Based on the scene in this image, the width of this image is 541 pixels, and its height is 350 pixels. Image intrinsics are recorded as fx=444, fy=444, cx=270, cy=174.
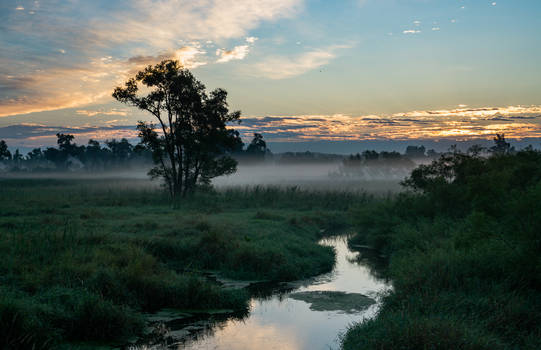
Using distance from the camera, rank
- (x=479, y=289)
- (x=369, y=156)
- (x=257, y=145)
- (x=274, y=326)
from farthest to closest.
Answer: (x=369, y=156) < (x=257, y=145) < (x=274, y=326) < (x=479, y=289)

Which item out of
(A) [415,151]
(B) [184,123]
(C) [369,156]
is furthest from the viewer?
(A) [415,151]

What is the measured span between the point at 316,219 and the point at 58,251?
2091 cm

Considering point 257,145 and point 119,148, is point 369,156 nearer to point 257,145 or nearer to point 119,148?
point 257,145

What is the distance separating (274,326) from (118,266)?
5.28 meters

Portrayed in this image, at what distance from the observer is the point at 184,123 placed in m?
37.5

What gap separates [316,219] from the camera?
3275cm

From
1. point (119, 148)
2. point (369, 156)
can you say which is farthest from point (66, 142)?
point (369, 156)

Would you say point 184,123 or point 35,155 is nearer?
point 184,123

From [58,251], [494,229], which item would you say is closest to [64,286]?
[58,251]

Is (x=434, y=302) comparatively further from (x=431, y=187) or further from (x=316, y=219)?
(x=316, y=219)

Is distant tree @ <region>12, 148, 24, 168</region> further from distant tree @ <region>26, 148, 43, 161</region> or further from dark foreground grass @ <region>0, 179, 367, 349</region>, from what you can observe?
dark foreground grass @ <region>0, 179, 367, 349</region>

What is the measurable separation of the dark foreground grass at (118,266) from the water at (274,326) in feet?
2.91

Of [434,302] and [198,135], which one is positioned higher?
[198,135]

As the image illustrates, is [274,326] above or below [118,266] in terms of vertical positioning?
below
